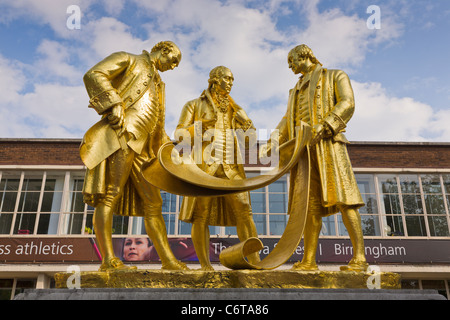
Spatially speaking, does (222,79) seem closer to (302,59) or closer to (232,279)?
(302,59)

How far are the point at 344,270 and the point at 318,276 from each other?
17.5 inches

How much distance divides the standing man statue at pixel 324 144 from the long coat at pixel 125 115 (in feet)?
5.27

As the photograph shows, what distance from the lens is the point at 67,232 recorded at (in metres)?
15.5

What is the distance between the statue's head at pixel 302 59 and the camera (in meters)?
5.47

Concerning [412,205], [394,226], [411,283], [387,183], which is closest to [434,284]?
[411,283]

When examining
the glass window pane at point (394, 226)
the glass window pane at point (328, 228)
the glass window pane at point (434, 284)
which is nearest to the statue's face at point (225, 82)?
the glass window pane at point (328, 228)

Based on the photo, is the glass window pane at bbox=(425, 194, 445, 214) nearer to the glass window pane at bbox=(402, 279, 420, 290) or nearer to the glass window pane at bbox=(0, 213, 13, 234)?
the glass window pane at bbox=(402, 279, 420, 290)

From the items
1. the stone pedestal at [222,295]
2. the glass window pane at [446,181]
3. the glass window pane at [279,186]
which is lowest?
the stone pedestal at [222,295]

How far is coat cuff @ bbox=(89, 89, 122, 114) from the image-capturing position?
184 inches

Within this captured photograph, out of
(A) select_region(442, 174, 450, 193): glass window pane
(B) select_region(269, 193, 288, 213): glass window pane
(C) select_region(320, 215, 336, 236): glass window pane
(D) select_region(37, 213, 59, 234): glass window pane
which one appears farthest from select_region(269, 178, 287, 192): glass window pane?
(D) select_region(37, 213, 59, 234): glass window pane

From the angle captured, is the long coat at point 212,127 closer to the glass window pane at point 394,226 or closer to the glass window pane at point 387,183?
the glass window pane at point 394,226
